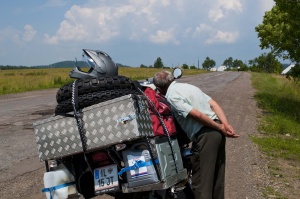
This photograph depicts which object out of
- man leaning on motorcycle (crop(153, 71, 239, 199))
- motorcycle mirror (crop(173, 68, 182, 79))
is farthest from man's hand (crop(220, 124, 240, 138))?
motorcycle mirror (crop(173, 68, 182, 79))

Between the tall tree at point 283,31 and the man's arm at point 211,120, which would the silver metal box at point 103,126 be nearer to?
the man's arm at point 211,120

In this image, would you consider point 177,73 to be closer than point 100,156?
No

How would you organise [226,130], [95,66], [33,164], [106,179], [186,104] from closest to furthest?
[106,179] → [95,66] → [186,104] → [226,130] → [33,164]

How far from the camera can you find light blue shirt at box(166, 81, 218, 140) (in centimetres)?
380

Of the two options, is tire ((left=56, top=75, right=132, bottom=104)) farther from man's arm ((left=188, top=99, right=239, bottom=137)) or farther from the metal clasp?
man's arm ((left=188, top=99, right=239, bottom=137))

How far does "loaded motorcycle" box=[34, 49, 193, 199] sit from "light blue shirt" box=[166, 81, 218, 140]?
459mm

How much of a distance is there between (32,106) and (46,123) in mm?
11441

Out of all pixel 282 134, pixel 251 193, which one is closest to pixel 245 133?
pixel 282 134

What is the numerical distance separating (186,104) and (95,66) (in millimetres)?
993

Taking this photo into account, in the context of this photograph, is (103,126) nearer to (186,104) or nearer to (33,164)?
(186,104)

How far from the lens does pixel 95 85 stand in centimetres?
311

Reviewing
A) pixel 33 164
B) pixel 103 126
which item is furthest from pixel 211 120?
pixel 33 164

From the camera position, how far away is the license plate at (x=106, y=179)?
307 cm

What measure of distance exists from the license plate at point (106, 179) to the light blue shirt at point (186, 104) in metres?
1.00
